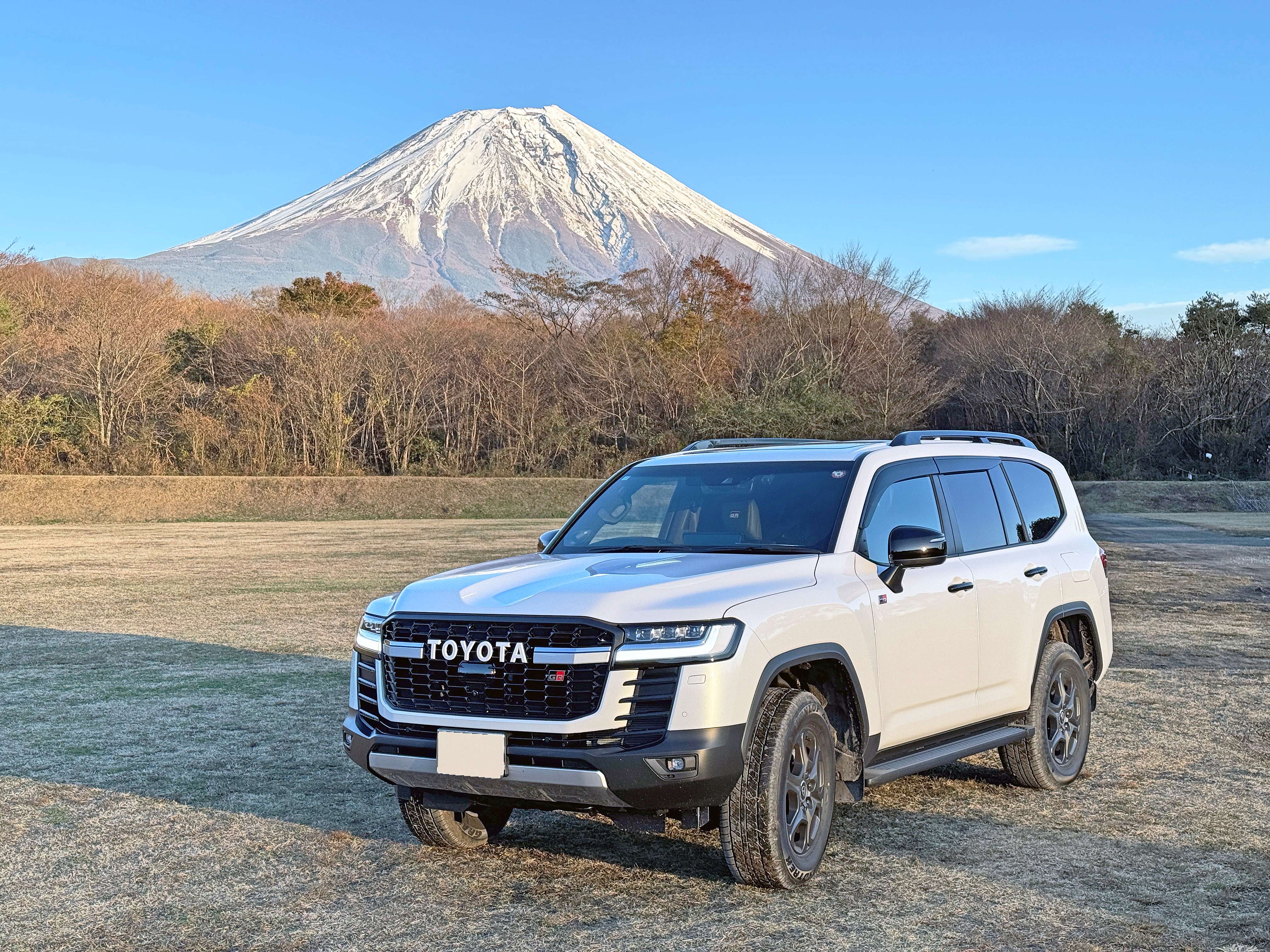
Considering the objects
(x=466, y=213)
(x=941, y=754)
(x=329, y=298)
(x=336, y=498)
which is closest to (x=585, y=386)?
(x=336, y=498)

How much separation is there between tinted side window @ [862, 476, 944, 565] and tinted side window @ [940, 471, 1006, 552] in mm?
193

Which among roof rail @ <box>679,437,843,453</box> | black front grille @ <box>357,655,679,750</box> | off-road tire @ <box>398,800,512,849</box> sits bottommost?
off-road tire @ <box>398,800,512,849</box>

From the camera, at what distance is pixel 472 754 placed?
533 centimetres

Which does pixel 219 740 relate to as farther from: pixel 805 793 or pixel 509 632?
pixel 805 793

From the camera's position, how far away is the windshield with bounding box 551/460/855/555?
21.0ft

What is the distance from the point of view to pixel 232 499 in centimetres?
4606

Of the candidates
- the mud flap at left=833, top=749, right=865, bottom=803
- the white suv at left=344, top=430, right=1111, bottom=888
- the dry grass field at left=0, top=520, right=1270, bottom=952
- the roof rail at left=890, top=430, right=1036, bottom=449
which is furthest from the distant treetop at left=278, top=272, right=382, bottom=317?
the mud flap at left=833, top=749, right=865, bottom=803

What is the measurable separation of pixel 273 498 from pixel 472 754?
42.9 m

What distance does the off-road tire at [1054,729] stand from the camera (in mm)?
7344

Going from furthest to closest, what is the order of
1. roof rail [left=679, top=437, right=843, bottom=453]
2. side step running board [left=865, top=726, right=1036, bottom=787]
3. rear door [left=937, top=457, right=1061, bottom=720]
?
1. roof rail [left=679, top=437, right=843, bottom=453]
2. rear door [left=937, top=457, right=1061, bottom=720]
3. side step running board [left=865, top=726, right=1036, bottom=787]

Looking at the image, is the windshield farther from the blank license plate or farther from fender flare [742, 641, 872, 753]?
the blank license plate

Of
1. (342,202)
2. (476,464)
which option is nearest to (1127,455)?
(476,464)

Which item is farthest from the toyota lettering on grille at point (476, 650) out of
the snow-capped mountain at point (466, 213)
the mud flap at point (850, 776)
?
the snow-capped mountain at point (466, 213)

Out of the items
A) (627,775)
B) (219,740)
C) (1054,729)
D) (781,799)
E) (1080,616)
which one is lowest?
(219,740)
